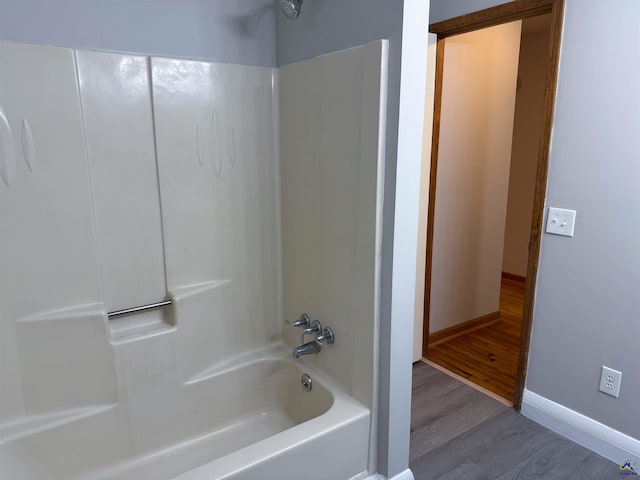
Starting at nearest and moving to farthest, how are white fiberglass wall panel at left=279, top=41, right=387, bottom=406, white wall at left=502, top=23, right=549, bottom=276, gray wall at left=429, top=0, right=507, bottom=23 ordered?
white fiberglass wall panel at left=279, top=41, right=387, bottom=406
gray wall at left=429, top=0, right=507, bottom=23
white wall at left=502, top=23, right=549, bottom=276

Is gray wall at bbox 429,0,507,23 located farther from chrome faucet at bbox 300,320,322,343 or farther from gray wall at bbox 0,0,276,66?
chrome faucet at bbox 300,320,322,343

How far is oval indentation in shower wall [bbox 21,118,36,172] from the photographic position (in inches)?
56.3

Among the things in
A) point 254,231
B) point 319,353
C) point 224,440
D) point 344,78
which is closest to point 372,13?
point 344,78

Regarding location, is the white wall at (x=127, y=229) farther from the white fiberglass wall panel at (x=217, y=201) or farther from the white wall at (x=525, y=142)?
the white wall at (x=525, y=142)

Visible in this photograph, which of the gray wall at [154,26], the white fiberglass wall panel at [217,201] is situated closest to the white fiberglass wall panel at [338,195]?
the white fiberglass wall panel at [217,201]

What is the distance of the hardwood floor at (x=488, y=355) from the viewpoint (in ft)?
8.63

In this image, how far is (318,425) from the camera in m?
1.52

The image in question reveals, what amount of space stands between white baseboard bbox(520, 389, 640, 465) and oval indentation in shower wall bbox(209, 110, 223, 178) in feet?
6.46

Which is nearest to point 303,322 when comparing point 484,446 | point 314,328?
point 314,328

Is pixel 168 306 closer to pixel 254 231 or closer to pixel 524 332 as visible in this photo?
pixel 254 231

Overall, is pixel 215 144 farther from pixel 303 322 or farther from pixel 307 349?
pixel 307 349

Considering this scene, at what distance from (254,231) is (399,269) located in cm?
79

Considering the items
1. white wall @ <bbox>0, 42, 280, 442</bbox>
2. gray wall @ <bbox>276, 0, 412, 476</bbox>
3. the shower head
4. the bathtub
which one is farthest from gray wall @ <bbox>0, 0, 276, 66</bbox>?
the bathtub

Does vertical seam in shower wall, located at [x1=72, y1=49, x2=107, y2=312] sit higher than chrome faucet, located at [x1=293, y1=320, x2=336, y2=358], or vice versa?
vertical seam in shower wall, located at [x1=72, y1=49, x2=107, y2=312]
